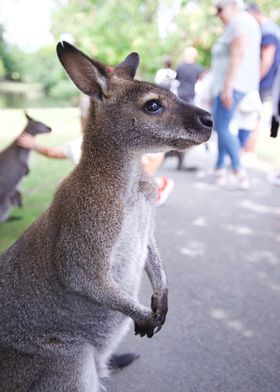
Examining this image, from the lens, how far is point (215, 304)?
2973mm

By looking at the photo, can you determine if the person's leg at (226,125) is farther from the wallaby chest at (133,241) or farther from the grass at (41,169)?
the wallaby chest at (133,241)

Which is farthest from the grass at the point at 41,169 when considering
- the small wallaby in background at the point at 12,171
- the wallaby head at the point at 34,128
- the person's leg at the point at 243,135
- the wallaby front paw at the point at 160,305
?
the wallaby front paw at the point at 160,305

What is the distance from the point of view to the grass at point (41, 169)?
4.21 metres

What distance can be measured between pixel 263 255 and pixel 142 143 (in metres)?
2.27

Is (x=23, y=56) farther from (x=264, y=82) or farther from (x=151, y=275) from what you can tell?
(x=151, y=275)

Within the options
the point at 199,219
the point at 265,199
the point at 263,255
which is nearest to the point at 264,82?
the point at 265,199

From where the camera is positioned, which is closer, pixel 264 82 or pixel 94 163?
pixel 94 163

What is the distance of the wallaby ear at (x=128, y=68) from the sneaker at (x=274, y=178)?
4.04 meters

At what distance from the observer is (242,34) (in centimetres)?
479

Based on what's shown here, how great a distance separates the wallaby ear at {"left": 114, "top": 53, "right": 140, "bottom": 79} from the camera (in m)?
1.94

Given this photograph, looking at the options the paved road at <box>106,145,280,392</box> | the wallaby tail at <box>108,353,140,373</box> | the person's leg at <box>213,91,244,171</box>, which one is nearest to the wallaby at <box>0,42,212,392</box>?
the wallaby tail at <box>108,353,140,373</box>

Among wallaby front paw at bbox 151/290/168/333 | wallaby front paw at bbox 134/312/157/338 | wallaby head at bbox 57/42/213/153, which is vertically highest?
wallaby head at bbox 57/42/213/153

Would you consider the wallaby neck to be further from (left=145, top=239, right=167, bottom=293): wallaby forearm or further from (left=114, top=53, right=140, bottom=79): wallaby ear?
(left=145, top=239, right=167, bottom=293): wallaby forearm

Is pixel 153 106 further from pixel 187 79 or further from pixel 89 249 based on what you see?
pixel 187 79
